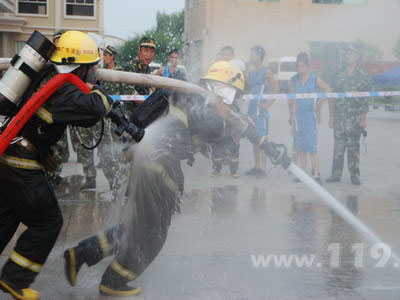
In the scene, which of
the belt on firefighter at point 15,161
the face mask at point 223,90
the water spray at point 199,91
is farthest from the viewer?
the face mask at point 223,90

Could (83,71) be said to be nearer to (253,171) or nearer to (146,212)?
(146,212)

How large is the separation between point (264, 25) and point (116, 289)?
20956mm

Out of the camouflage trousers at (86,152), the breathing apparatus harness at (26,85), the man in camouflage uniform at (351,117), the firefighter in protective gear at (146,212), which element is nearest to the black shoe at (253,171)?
the man in camouflage uniform at (351,117)

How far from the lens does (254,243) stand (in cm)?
547

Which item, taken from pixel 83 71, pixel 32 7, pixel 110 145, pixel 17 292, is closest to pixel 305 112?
pixel 110 145

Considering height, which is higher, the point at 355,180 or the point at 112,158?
the point at 112,158

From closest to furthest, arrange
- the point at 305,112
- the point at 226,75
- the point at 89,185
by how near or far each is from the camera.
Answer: the point at 226,75 → the point at 89,185 → the point at 305,112

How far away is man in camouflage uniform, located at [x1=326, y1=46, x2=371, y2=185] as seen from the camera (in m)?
8.65

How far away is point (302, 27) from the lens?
24859 mm

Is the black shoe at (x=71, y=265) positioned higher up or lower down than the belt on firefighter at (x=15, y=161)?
lower down

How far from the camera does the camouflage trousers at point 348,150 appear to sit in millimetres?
8633

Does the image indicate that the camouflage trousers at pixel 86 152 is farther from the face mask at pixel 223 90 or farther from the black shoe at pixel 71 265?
the black shoe at pixel 71 265

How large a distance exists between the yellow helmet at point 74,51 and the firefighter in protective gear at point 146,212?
60 cm

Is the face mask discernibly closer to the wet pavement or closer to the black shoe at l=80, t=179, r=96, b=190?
the wet pavement
